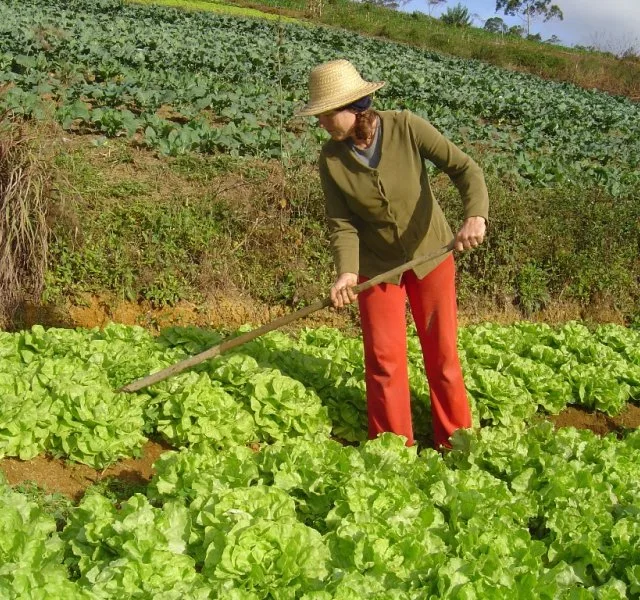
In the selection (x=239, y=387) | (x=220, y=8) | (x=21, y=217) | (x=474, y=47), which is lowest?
(x=239, y=387)

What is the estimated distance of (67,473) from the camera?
184 inches

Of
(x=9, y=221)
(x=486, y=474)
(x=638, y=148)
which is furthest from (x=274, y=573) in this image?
(x=638, y=148)

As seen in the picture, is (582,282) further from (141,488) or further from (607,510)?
(141,488)

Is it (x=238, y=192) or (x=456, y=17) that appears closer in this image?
(x=238, y=192)

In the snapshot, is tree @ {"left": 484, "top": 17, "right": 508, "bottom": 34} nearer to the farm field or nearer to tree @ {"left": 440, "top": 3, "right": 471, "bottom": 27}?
tree @ {"left": 440, "top": 3, "right": 471, "bottom": 27}

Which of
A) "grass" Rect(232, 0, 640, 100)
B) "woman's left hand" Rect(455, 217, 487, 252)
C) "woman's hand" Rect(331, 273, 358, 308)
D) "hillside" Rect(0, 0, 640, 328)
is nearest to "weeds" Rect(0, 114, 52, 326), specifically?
"hillside" Rect(0, 0, 640, 328)

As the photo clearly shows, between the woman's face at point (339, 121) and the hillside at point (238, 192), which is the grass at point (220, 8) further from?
the woman's face at point (339, 121)

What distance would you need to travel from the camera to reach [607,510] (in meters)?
3.92

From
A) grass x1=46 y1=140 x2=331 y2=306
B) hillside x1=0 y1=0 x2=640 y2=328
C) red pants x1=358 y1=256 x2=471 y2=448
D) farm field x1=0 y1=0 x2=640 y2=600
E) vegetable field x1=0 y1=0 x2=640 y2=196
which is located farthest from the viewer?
vegetable field x1=0 y1=0 x2=640 y2=196

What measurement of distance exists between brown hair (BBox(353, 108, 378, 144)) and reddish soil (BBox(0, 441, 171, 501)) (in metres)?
2.52

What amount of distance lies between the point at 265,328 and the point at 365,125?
150 centimetres

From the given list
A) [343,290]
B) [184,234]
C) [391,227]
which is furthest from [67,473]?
[184,234]

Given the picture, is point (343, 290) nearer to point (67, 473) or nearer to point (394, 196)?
point (394, 196)

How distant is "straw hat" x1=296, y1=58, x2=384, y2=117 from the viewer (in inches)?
162
